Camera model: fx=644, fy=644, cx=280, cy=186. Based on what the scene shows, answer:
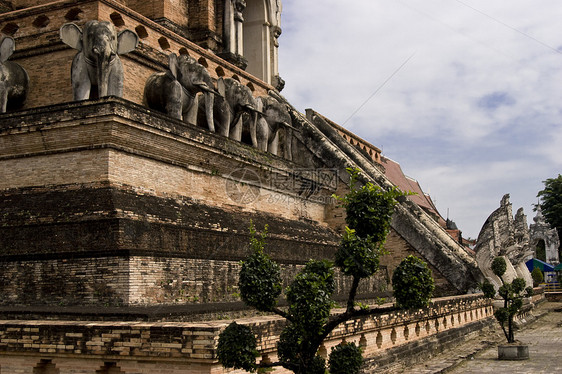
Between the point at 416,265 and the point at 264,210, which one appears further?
the point at 264,210

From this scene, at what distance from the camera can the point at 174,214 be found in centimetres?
888

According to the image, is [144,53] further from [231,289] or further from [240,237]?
[231,289]

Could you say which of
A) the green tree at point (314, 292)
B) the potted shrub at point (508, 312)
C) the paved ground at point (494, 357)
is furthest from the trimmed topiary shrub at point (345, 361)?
the potted shrub at point (508, 312)

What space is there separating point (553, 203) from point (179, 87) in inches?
1430

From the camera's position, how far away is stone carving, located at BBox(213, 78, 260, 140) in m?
12.5

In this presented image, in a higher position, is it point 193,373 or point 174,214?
point 174,214

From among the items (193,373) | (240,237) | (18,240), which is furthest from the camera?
(240,237)

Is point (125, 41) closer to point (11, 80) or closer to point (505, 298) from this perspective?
point (11, 80)

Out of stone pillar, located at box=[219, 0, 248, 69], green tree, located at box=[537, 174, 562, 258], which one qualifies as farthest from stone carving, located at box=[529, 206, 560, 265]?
stone pillar, located at box=[219, 0, 248, 69]

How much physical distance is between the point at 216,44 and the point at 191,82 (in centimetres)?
588

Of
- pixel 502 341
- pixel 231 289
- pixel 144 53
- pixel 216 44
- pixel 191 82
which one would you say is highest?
pixel 216 44

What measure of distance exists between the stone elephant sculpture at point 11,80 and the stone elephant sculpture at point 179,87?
81.4 inches

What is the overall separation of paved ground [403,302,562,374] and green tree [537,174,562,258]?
28.7 meters

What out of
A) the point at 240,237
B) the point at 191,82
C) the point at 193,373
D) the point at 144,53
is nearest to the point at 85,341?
the point at 193,373
